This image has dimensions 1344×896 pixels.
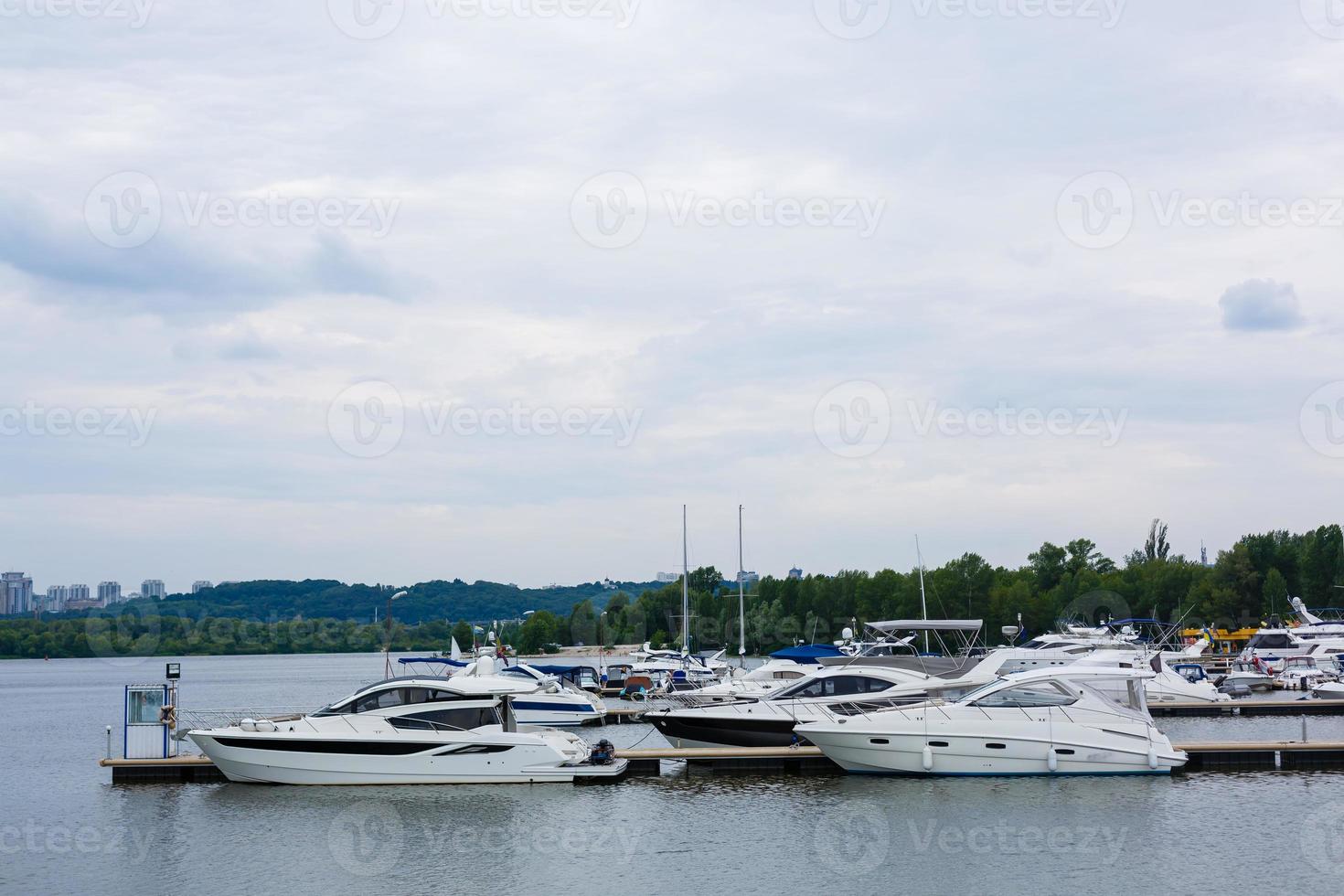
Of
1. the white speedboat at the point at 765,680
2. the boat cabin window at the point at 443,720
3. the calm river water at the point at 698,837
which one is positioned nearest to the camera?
the calm river water at the point at 698,837

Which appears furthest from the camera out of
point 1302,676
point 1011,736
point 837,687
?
point 1302,676

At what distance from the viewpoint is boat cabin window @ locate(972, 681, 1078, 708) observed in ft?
107

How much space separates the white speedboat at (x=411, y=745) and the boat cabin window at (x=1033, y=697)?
10029mm

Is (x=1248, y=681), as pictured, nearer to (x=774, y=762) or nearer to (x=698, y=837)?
(x=774, y=762)

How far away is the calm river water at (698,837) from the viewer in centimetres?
2358

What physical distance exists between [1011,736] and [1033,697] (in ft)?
4.06

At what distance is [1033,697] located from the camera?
3266 centimetres

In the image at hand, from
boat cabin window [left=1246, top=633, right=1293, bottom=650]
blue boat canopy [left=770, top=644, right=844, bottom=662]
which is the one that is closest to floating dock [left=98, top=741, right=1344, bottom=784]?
blue boat canopy [left=770, top=644, right=844, bottom=662]

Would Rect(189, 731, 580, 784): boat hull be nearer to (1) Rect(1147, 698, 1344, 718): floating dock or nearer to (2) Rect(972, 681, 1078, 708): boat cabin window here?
(2) Rect(972, 681, 1078, 708): boat cabin window

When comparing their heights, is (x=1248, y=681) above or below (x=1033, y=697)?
below

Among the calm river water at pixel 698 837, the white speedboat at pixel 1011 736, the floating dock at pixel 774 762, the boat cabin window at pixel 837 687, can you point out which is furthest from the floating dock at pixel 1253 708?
the white speedboat at pixel 1011 736

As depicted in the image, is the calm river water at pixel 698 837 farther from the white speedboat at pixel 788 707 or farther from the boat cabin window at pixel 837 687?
the boat cabin window at pixel 837 687

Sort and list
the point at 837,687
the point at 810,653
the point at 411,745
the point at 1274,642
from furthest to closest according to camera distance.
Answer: the point at 1274,642 → the point at 810,653 → the point at 837,687 → the point at 411,745

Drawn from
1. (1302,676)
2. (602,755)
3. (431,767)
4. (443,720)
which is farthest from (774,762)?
(1302,676)
